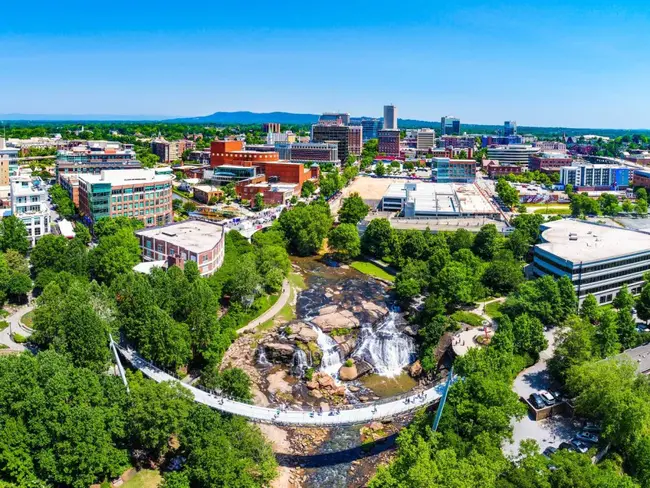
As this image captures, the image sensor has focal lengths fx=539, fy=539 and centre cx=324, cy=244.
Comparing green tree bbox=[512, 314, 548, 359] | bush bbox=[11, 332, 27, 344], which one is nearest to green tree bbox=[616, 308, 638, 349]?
green tree bbox=[512, 314, 548, 359]

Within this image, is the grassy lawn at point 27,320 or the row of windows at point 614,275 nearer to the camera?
the grassy lawn at point 27,320

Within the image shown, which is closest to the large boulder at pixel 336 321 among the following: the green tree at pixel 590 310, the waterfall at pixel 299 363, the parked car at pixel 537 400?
the waterfall at pixel 299 363

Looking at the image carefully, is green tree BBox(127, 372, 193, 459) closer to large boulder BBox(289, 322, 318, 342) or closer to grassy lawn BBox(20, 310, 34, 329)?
large boulder BBox(289, 322, 318, 342)

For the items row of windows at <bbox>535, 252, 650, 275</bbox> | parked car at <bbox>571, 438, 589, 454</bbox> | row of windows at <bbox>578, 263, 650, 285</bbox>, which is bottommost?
parked car at <bbox>571, 438, 589, 454</bbox>

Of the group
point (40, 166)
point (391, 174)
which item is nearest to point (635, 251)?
point (391, 174)

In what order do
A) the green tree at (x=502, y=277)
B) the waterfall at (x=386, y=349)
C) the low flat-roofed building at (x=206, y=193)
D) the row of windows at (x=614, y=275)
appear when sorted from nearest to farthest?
the waterfall at (x=386, y=349)
the row of windows at (x=614, y=275)
the green tree at (x=502, y=277)
the low flat-roofed building at (x=206, y=193)

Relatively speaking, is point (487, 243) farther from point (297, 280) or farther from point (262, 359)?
point (262, 359)

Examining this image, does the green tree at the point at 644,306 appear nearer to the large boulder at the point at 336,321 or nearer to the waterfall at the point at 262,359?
the large boulder at the point at 336,321

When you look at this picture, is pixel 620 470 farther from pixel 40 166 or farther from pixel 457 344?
pixel 40 166
